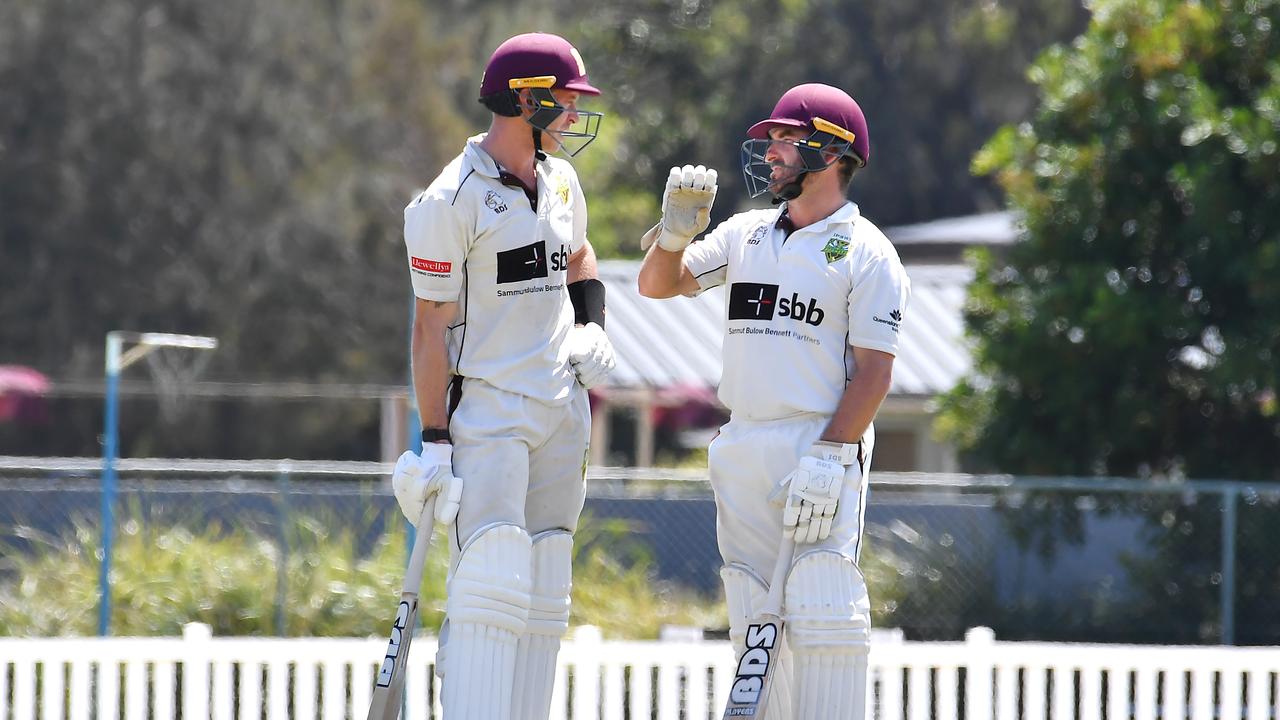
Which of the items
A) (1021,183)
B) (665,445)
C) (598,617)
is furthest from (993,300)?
(665,445)

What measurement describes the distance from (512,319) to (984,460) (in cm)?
757

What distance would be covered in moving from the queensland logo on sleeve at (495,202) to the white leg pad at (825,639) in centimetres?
134

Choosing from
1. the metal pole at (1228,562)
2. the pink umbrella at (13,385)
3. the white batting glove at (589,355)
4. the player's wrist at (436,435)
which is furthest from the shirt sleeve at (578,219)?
the pink umbrella at (13,385)

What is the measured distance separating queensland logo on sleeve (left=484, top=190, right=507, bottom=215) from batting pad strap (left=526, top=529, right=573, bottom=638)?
3.21ft

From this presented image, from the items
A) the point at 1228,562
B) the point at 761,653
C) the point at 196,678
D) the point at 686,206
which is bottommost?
the point at 196,678

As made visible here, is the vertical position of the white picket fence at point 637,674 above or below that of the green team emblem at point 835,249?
below

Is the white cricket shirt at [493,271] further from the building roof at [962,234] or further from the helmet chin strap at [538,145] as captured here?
the building roof at [962,234]

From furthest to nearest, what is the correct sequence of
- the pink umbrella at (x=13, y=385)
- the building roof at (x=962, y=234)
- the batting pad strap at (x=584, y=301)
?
the building roof at (x=962, y=234) → the pink umbrella at (x=13, y=385) → the batting pad strap at (x=584, y=301)

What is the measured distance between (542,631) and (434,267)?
44.5 inches

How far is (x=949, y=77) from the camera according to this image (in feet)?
127

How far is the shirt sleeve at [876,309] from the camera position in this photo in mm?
5359

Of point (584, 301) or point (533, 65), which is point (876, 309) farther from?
point (533, 65)

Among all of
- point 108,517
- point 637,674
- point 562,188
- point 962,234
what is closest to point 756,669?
point 562,188

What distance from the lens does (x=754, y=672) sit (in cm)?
518
